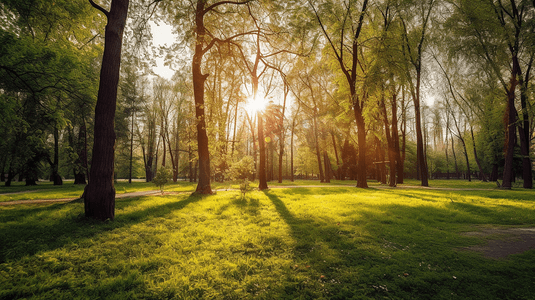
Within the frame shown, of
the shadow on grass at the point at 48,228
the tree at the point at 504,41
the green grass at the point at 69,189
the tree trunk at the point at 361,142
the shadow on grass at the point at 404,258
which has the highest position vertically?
the tree at the point at 504,41

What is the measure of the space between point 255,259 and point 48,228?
560 centimetres

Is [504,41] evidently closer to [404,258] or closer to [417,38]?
[417,38]

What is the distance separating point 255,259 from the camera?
378cm

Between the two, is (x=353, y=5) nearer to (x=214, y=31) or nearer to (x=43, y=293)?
(x=214, y=31)

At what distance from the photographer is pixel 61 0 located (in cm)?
829

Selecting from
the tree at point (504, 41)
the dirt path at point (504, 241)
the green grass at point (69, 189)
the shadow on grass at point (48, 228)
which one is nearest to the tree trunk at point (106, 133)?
the shadow on grass at point (48, 228)

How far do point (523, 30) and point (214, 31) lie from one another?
2137 centimetres

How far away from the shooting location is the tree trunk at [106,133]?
19.6 ft

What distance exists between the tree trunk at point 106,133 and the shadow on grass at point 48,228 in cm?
50

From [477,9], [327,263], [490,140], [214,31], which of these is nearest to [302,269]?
[327,263]

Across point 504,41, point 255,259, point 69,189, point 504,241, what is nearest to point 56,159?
point 69,189

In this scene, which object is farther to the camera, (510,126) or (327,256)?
(510,126)

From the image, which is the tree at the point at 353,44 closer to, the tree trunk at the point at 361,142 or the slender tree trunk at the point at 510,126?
the tree trunk at the point at 361,142

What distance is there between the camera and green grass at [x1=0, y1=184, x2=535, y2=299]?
2.86 meters
